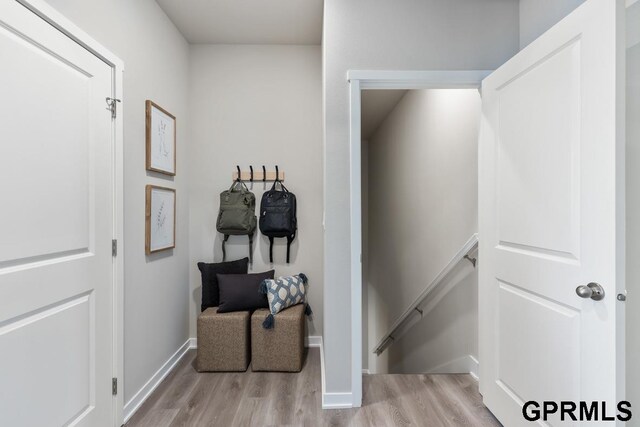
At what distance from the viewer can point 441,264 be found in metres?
2.88

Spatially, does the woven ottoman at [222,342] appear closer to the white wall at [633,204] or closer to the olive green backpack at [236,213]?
the olive green backpack at [236,213]

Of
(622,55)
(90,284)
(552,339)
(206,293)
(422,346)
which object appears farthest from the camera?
(422,346)

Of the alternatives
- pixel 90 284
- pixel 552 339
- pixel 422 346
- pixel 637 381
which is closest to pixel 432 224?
pixel 422 346

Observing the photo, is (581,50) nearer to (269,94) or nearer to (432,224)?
(432,224)

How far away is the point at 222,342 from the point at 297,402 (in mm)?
702

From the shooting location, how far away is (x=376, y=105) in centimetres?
418

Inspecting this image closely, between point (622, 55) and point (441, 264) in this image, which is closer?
point (622, 55)

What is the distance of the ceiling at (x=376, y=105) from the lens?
3764 millimetres

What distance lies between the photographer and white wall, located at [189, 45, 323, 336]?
299cm

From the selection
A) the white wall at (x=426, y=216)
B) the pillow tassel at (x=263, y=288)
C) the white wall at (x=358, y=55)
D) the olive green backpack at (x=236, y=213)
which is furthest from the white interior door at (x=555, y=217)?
the olive green backpack at (x=236, y=213)

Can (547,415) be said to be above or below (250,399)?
above

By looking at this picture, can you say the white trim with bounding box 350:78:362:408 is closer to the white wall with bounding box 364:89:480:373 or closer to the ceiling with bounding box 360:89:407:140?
the white wall with bounding box 364:89:480:373

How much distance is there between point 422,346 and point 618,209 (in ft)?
8.36

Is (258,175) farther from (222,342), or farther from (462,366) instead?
(462,366)
